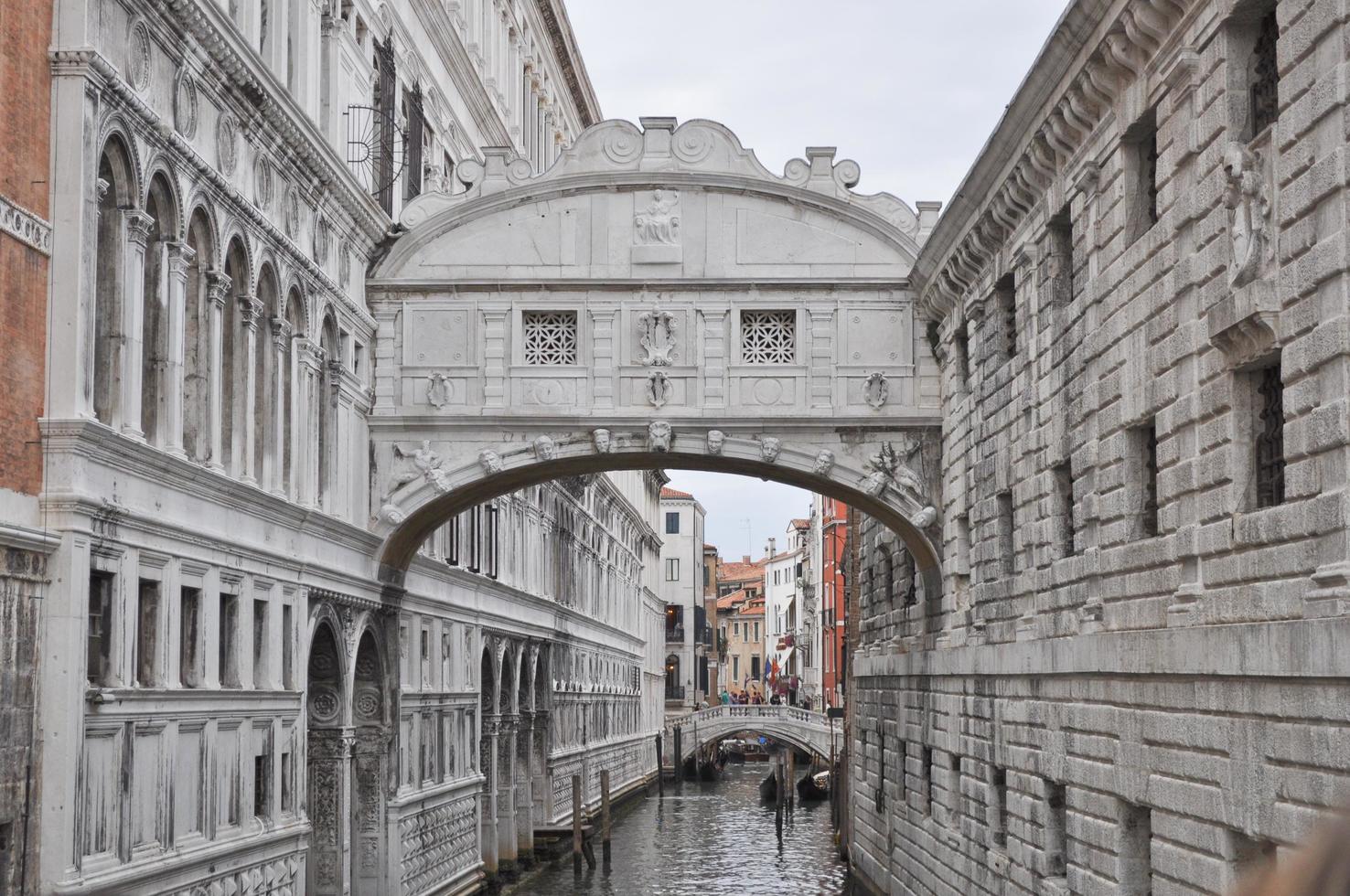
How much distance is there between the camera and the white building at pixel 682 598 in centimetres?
8994

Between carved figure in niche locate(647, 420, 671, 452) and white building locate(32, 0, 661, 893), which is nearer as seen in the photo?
white building locate(32, 0, 661, 893)

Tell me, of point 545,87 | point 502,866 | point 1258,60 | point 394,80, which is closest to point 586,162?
point 394,80

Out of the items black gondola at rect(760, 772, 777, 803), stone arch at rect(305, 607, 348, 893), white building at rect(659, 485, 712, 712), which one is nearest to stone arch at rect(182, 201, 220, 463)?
stone arch at rect(305, 607, 348, 893)

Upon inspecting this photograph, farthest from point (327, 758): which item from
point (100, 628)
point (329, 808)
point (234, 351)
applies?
point (100, 628)

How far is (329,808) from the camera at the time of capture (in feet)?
65.0

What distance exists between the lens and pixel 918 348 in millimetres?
20828

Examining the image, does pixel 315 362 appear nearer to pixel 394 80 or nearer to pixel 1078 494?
pixel 394 80

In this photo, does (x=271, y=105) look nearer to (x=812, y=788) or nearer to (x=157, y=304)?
(x=157, y=304)

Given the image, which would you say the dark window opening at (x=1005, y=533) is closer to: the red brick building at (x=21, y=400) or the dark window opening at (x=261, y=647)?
the dark window opening at (x=261, y=647)

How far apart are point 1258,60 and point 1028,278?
589 cm

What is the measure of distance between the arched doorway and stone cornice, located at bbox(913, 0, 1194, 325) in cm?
771

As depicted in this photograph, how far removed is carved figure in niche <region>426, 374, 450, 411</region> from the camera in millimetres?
20844

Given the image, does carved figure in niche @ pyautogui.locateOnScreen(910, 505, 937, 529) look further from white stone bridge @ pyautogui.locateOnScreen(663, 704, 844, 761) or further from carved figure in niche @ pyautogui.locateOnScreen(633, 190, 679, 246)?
white stone bridge @ pyautogui.locateOnScreen(663, 704, 844, 761)

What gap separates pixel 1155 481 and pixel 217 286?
773 centimetres
